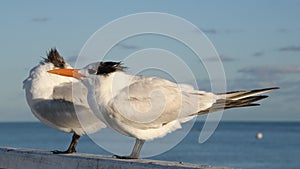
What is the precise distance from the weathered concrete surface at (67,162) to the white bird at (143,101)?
3.94ft

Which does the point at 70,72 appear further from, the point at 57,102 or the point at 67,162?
the point at 67,162

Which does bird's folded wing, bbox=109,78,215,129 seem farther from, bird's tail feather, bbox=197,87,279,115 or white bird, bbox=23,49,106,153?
white bird, bbox=23,49,106,153

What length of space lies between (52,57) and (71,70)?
1542 mm

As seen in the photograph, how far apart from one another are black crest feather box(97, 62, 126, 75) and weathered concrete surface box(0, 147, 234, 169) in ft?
4.51

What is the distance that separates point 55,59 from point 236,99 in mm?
2938

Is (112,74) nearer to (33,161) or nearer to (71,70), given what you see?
(71,70)

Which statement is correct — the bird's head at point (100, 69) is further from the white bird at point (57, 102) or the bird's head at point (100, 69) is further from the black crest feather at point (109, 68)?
the white bird at point (57, 102)

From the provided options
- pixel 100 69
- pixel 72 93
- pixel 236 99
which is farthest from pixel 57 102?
pixel 236 99

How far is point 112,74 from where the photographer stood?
8656 mm

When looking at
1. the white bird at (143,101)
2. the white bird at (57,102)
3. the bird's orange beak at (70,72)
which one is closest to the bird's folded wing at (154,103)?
the white bird at (143,101)

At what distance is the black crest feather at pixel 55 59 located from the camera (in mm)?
10674

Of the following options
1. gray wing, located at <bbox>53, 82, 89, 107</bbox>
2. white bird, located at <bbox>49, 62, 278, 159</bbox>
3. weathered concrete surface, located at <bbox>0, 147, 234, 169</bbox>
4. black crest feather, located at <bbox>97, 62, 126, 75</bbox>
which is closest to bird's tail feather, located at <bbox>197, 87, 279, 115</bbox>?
white bird, located at <bbox>49, 62, 278, 159</bbox>

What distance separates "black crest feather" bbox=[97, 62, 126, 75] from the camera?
872 centimetres

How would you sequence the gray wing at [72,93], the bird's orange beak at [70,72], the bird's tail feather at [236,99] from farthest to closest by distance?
the gray wing at [72,93] < the bird's orange beak at [70,72] < the bird's tail feather at [236,99]
